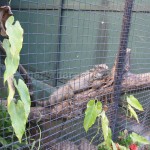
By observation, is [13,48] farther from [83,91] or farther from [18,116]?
[83,91]

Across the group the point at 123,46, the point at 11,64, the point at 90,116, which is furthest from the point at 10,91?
the point at 123,46

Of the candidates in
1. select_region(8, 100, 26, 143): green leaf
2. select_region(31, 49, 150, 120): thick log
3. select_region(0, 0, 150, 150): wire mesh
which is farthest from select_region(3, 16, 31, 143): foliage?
select_region(31, 49, 150, 120): thick log

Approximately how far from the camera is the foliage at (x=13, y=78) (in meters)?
0.98

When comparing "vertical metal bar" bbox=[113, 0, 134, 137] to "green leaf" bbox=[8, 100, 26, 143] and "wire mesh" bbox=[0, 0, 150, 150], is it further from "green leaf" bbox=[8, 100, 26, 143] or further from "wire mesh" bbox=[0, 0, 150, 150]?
"green leaf" bbox=[8, 100, 26, 143]

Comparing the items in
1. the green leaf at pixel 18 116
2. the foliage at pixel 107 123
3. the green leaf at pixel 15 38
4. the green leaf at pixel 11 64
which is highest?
the green leaf at pixel 15 38

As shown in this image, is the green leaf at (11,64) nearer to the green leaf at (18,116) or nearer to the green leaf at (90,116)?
the green leaf at (18,116)

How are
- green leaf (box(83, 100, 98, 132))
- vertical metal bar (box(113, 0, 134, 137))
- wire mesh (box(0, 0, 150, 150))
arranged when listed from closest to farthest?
green leaf (box(83, 100, 98, 132)) → wire mesh (box(0, 0, 150, 150)) → vertical metal bar (box(113, 0, 134, 137))

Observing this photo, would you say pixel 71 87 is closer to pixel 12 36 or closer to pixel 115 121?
pixel 115 121

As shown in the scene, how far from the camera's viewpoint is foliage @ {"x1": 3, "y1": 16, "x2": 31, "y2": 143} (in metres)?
0.98

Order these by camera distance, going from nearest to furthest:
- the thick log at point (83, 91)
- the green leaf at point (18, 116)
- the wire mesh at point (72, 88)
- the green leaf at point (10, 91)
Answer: the green leaf at point (10, 91)
the green leaf at point (18, 116)
the wire mesh at point (72, 88)
the thick log at point (83, 91)

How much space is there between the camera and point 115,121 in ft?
7.74

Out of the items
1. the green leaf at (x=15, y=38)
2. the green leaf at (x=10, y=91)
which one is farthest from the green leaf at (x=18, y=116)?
the green leaf at (x=15, y=38)

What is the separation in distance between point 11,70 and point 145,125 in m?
2.16

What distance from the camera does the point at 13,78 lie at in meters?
1.09
